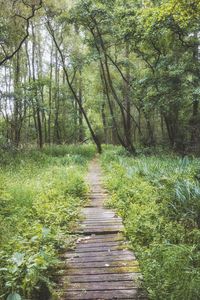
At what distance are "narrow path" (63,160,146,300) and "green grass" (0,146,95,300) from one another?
0.26m

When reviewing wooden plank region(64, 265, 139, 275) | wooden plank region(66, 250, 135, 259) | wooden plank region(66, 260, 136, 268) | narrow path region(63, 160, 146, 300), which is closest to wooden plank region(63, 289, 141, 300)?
narrow path region(63, 160, 146, 300)

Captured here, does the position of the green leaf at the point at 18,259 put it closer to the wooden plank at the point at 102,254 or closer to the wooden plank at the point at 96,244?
the wooden plank at the point at 102,254

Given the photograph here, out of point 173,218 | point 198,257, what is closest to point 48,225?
point 173,218

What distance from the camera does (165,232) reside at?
4953mm

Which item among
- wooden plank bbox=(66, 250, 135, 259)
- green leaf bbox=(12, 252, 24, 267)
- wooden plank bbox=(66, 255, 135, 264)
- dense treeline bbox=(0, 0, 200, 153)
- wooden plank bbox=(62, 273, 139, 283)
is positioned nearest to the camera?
green leaf bbox=(12, 252, 24, 267)

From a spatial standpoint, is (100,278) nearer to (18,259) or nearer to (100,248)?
(100,248)

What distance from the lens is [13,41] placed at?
54.3 ft

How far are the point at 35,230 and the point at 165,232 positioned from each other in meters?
2.02

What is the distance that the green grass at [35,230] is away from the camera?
3312mm

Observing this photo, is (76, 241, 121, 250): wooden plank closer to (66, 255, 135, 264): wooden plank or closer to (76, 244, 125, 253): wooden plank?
(76, 244, 125, 253): wooden plank

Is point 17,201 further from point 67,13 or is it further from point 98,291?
point 67,13

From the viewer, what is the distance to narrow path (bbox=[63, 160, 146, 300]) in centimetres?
368

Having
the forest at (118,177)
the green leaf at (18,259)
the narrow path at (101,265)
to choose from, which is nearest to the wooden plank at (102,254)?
the narrow path at (101,265)

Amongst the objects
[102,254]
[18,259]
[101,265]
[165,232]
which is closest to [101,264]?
[101,265]
